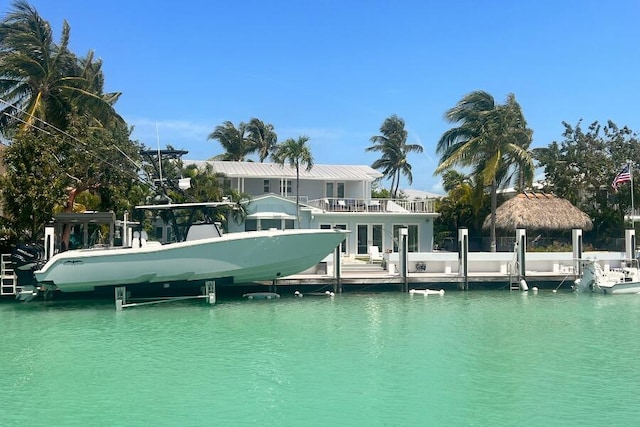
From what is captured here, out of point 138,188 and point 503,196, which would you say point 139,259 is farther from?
point 503,196

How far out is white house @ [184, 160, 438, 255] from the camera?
101 ft

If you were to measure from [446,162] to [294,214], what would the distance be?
9.40 meters

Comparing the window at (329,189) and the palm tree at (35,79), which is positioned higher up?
the palm tree at (35,79)

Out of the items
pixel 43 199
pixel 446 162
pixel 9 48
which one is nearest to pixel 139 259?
pixel 43 199

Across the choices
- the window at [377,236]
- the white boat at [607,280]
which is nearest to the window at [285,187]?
the window at [377,236]

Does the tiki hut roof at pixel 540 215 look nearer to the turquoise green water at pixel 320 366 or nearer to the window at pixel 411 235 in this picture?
the window at pixel 411 235

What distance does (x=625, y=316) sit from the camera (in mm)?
17438

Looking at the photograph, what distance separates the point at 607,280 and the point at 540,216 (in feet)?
29.9

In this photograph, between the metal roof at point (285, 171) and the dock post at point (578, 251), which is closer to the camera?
the dock post at point (578, 251)

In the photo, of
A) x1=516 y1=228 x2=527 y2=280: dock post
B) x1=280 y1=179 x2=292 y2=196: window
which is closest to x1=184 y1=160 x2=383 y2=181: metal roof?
x1=280 y1=179 x2=292 y2=196: window

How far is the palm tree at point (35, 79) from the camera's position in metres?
23.3

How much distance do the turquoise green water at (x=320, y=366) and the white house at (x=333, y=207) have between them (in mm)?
12307

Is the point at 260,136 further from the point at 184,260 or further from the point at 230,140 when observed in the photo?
the point at 184,260

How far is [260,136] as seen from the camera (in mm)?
52531
